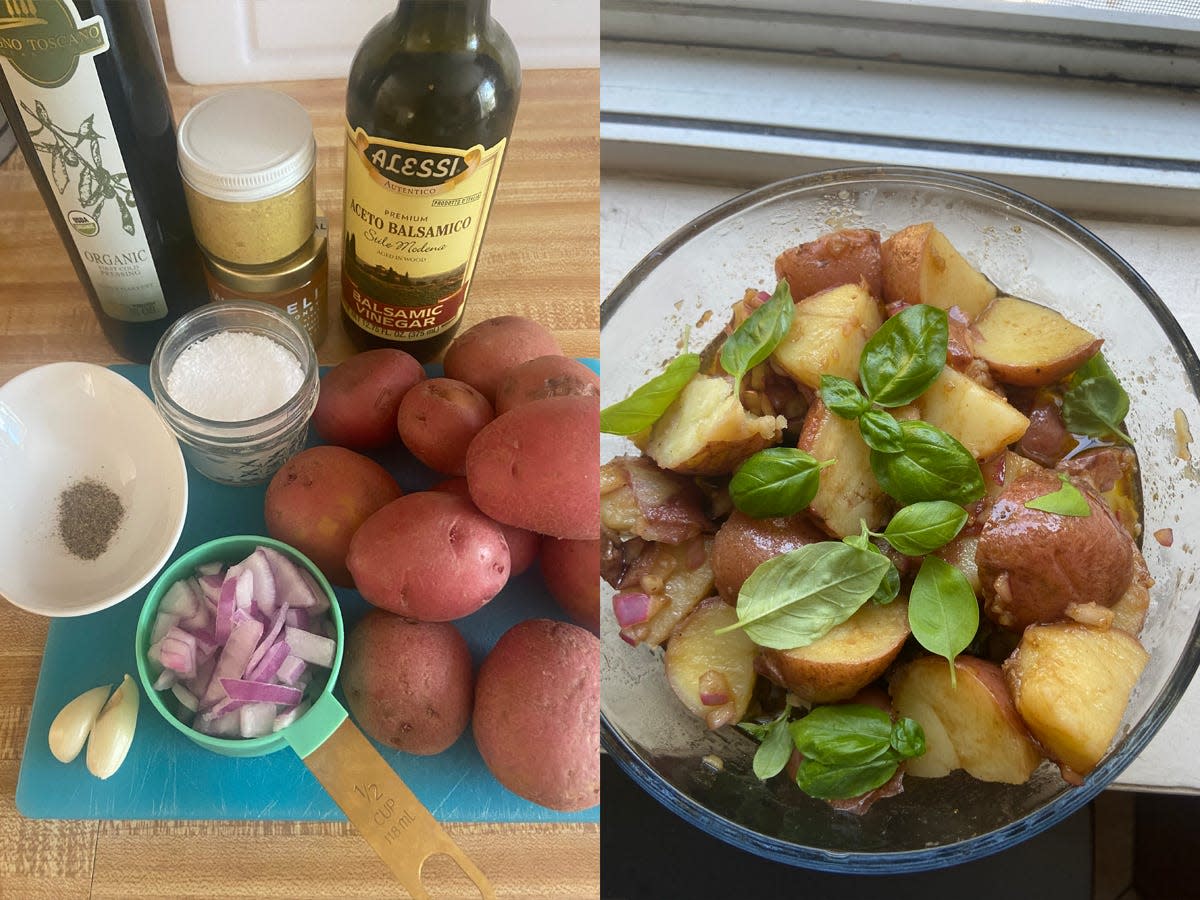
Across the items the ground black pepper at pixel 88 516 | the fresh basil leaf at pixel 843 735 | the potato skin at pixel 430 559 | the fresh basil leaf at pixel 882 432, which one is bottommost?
the ground black pepper at pixel 88 516

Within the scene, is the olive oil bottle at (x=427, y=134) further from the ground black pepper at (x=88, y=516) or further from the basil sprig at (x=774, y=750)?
the basil sprig at (x=774, y=750)

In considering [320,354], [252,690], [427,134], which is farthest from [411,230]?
[252,690]

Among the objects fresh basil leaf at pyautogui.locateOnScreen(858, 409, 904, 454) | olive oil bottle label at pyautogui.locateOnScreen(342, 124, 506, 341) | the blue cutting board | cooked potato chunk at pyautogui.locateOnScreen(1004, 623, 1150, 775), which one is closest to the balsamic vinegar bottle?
olive oil bottle label at pyautogui.locateOnScreen(342, 124, 506, 341)

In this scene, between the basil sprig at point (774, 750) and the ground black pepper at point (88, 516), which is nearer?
the basil sprig at point (774, 750)

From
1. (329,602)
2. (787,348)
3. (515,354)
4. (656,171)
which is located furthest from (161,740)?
(656,171)

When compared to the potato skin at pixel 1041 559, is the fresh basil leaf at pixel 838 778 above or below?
below

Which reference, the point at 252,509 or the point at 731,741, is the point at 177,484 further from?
the point at 731,741

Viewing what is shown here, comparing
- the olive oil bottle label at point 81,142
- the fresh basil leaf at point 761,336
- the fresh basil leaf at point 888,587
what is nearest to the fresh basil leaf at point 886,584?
the fresh basil leaf at point 888,587
